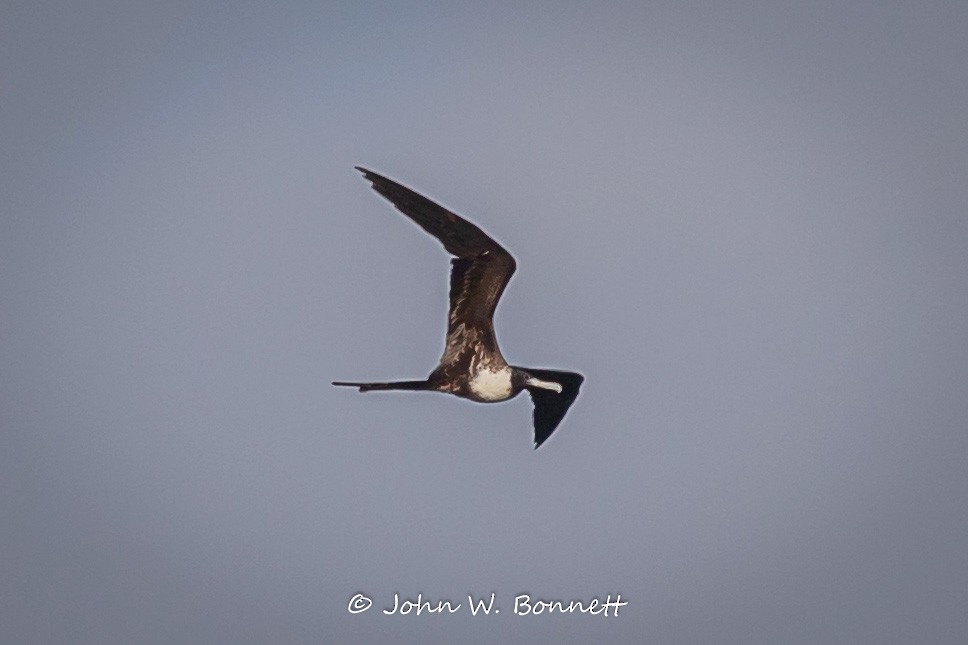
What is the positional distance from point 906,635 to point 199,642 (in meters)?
21.3

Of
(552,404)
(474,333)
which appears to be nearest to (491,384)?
(474,333)

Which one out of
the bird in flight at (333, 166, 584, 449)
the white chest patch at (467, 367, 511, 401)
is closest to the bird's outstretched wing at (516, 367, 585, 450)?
the bird in flight at (333, 166, 584, 449)

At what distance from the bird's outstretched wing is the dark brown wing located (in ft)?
3.21

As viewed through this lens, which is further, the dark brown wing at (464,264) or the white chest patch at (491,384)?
the white chest patch at (491,384)

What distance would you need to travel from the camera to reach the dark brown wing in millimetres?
14109

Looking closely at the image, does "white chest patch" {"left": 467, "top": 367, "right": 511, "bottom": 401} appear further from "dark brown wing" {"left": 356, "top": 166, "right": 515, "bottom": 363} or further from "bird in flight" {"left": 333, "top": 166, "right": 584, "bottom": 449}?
"dark brown wing" {"left": 356, "top": 166, "right": 515, "bottom": 363}

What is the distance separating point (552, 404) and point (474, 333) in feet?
4.28

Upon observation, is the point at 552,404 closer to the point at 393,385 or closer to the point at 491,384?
the point at 491,384

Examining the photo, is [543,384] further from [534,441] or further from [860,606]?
[860,606]

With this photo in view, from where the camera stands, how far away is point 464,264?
14.6m

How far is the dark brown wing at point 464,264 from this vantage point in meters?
14.1

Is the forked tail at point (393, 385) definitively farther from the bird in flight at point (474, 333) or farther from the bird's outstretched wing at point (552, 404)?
the bird's outstretched wing at point (552, 404)

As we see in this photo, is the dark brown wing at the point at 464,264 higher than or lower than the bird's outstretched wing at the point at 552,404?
higher

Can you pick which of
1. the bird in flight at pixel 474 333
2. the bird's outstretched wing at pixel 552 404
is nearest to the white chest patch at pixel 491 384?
the bird in flight at pixel 474 333
